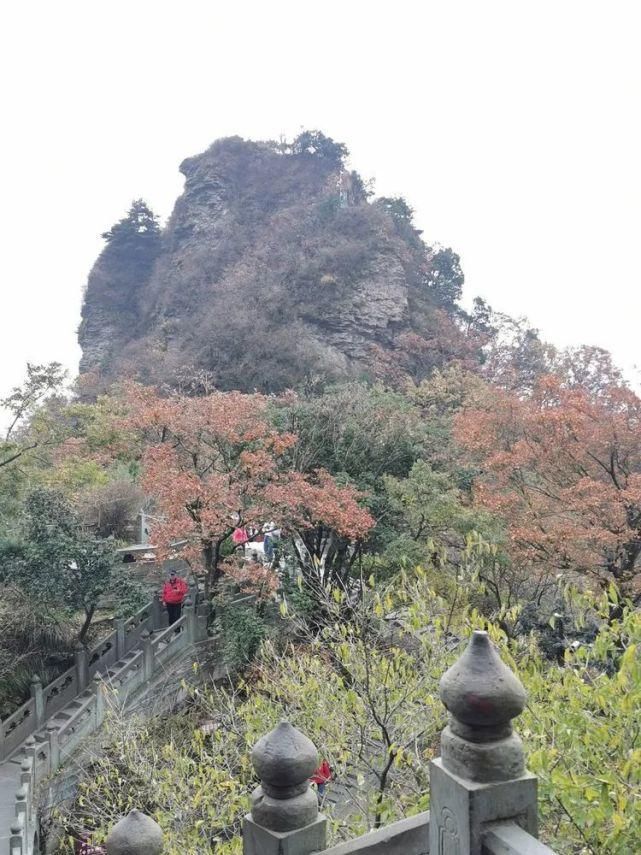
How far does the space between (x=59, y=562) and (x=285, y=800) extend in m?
11.9

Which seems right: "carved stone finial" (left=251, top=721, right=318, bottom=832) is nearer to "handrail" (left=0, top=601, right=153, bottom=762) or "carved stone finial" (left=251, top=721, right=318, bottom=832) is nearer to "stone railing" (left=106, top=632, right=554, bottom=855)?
"stone railing" (left=106, top=632, right=554, bottom=855)

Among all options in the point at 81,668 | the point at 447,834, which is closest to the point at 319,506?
the point at 81,668

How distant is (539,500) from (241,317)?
29.0 meters

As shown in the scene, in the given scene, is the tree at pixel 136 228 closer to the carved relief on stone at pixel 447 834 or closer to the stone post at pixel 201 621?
the stone post at pixel 201 621

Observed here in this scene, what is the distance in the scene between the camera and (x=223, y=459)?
14289 mm

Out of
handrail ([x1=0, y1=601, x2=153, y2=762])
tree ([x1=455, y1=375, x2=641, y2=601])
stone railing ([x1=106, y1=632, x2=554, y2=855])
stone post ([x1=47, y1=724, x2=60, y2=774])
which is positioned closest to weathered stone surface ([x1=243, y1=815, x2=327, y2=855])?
stone railing ([x1=106, y1=632, x2=554, y2=855])

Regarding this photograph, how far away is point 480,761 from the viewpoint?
1655 millimetres

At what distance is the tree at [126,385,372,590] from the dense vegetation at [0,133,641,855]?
0.22 feet

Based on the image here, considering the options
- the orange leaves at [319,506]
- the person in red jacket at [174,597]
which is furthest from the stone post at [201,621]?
the orange leaves at [319,506]

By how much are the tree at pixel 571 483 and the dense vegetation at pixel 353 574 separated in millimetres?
46

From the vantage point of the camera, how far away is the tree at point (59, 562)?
41.1 ft

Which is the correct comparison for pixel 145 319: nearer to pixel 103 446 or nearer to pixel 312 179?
pixel 312 179

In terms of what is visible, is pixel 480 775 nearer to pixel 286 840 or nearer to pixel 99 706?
pixel 286 840

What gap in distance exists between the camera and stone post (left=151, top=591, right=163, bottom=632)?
47.0ft
